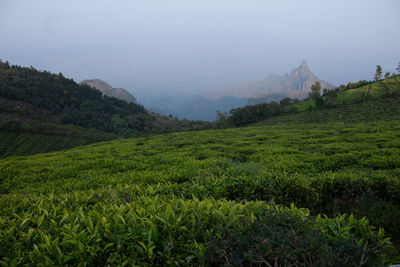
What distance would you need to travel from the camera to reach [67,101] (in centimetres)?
12500

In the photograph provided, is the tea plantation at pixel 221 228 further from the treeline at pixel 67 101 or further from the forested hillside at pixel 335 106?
the treeline at pixel 67 101

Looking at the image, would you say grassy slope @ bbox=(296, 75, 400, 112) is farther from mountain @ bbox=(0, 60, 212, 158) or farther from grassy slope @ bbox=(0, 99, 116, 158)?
grassy slope @ bbox=(0, 99, 116, 158)

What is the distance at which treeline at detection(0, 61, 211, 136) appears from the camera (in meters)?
113

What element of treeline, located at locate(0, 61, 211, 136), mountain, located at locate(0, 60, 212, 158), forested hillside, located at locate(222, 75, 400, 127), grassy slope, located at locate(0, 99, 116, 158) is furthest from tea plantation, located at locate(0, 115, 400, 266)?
treeline, located at locate(0, 61, 211, 136)

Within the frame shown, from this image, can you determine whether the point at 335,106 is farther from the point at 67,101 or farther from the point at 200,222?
the point at 67,101

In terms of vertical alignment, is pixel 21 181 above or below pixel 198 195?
below

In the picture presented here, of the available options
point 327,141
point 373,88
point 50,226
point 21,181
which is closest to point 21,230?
point 50,226

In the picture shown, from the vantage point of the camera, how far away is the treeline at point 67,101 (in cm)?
11318

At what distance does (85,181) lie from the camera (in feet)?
21.3

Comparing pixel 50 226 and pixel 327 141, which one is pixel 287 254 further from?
pixel 327 141

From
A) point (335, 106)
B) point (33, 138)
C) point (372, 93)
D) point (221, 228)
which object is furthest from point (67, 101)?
point (372, 93)

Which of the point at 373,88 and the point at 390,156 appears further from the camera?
the point at 373,88

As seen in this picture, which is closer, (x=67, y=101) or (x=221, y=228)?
(x=221, y=228)

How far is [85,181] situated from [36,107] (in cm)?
14851
